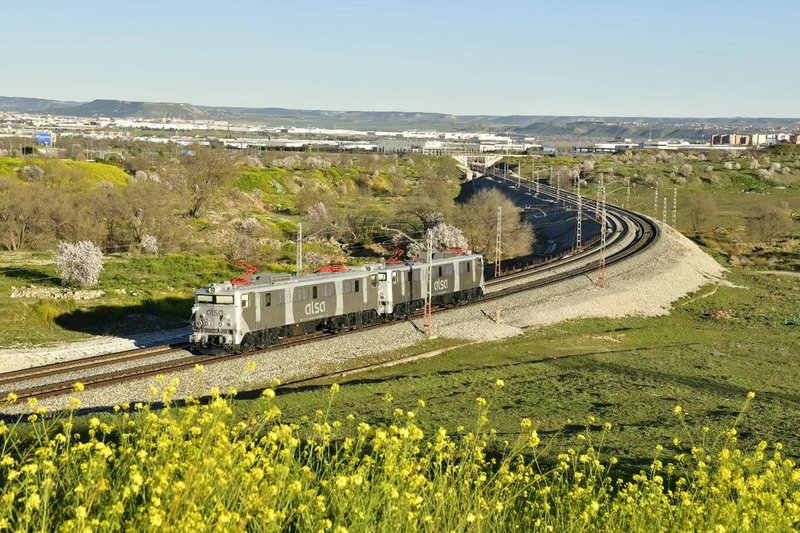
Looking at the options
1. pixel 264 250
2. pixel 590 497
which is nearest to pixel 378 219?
pixel 264 250

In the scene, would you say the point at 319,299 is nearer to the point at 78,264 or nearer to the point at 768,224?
the point at 78,264

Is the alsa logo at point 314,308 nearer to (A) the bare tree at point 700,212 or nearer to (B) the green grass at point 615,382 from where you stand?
(B) the green grass at point 615,382

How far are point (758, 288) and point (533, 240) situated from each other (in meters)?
28.2

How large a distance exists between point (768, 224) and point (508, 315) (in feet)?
173

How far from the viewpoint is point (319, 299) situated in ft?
130

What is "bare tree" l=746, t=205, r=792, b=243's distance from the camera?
295ft

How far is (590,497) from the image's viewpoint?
1119 centimetres

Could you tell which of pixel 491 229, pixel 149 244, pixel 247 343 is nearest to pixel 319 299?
pixel 247 343

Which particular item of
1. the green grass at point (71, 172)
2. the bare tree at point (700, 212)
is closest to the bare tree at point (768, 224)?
the bare tree at point (700, 212)

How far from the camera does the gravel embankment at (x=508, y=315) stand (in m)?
31.9

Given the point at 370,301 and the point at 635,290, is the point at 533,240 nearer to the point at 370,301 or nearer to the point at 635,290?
the point at 635,290

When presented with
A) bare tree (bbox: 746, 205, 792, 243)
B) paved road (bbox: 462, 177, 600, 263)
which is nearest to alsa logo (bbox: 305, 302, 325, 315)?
paved road (bbox: 462, 177, 600, 263)

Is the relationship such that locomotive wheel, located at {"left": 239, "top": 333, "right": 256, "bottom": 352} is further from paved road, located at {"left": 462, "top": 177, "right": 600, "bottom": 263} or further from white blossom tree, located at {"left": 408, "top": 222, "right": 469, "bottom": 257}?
paved road, located at {"left": 462, "top": 177, "right": 600, "bottom": 263}

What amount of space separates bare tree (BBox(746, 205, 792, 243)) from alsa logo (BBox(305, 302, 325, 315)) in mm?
63999
